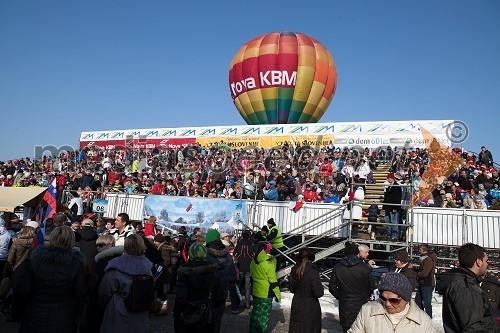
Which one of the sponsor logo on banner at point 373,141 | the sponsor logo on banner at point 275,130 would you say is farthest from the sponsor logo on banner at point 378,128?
the sponsor logo on banner at point 275,130

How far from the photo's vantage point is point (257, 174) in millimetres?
18438

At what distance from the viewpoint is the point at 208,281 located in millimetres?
4527

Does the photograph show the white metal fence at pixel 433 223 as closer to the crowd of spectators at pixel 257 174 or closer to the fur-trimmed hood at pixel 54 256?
the crowd of spectators at pixel 257 174

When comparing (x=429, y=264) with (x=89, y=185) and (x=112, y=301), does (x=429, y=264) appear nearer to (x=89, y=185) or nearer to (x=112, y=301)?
(x=112, y=301)

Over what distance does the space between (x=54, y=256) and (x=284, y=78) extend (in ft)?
104

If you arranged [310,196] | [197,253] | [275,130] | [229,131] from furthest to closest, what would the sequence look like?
[229,131] < [275,130] < [310,196] < [197,253]

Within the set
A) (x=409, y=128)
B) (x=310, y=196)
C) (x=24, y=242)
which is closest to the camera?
(x=24, y=242)

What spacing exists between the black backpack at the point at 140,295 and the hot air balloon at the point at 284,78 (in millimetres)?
31254

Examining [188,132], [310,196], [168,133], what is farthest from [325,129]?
[310,196]

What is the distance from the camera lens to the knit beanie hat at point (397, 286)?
283 centimetres

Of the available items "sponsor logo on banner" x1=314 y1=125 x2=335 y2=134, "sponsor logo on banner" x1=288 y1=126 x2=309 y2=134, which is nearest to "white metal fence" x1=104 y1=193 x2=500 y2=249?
"sponsor logo on banner" x1=314 y1=125 x2=335 y2=134

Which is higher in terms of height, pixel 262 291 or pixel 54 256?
pixel 54 256

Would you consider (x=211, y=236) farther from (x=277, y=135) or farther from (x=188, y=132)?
(x=188, y=132)

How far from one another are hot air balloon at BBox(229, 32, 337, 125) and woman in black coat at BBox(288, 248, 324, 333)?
1177 inches
